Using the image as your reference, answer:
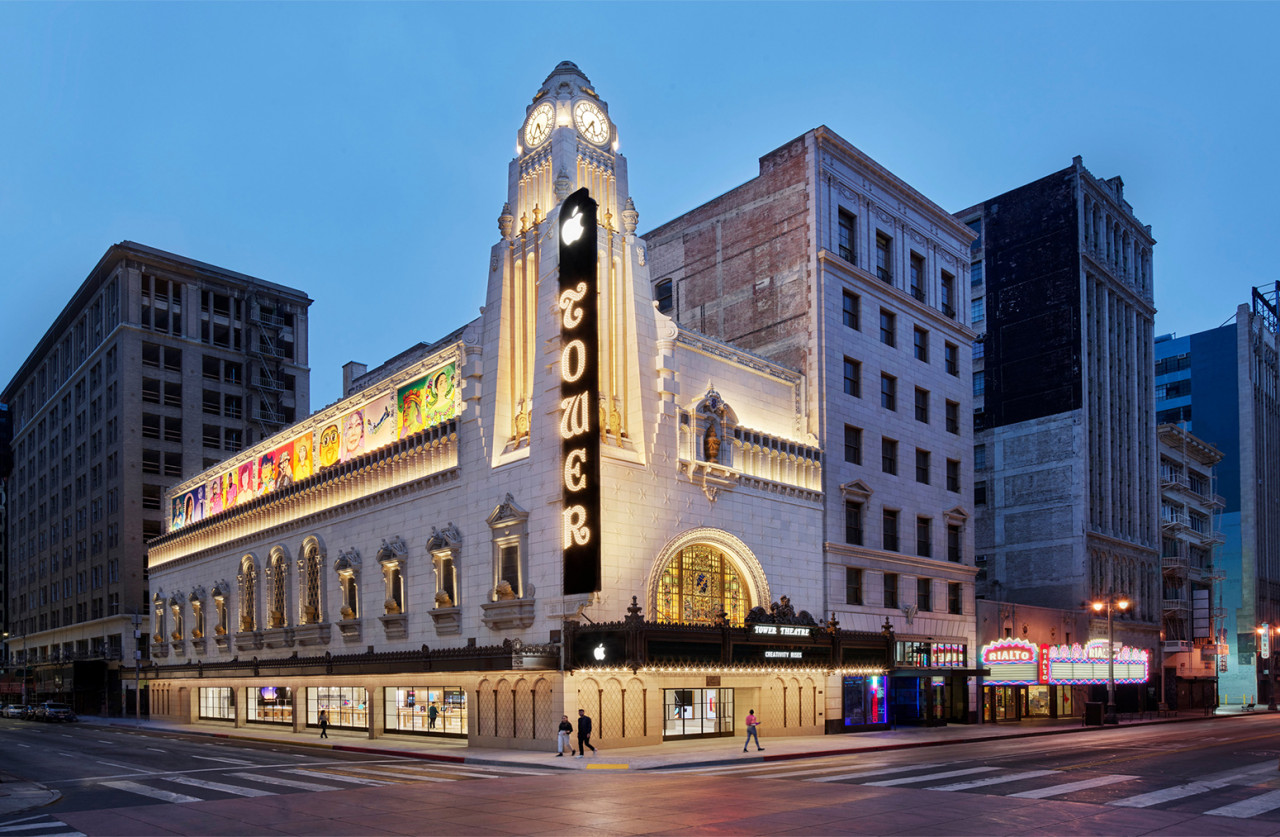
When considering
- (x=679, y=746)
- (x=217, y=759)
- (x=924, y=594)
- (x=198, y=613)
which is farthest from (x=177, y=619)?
(x=924, y=594)

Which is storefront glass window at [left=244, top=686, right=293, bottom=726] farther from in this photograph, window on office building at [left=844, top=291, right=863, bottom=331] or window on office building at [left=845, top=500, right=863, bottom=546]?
window on office building at [left=844, top=291, right=863, bottom=331]

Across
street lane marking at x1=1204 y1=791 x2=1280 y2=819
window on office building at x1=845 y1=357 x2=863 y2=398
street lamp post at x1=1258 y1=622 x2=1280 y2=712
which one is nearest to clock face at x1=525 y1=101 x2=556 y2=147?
window on office building at x1=845 y1=357 x2=863 y2=398

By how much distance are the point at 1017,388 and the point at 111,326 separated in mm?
77994

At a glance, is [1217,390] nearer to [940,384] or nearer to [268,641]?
[940,384]

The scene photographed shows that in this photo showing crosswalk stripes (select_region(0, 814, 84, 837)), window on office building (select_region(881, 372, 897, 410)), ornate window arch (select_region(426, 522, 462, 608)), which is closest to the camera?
crosswalk stripes (select_region(0, 814, 84, 837))

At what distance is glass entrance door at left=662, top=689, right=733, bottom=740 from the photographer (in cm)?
3866

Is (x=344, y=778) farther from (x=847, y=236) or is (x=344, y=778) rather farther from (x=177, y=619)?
(x=177, y=619)

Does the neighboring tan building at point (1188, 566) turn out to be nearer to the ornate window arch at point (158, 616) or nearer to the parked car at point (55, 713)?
the ornate window arch at point (158, 616)

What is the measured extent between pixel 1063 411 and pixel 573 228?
130 ft

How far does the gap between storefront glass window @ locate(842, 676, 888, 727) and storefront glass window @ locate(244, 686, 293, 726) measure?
28216mm

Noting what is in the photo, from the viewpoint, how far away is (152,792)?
2445 cm

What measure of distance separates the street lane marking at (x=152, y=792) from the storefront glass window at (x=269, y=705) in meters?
28.3

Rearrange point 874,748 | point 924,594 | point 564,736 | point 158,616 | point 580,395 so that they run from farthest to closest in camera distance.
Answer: point 158,616, point 924,594, point 874,748, point 580,395, point 564,736

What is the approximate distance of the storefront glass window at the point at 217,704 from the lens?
61.8 m
